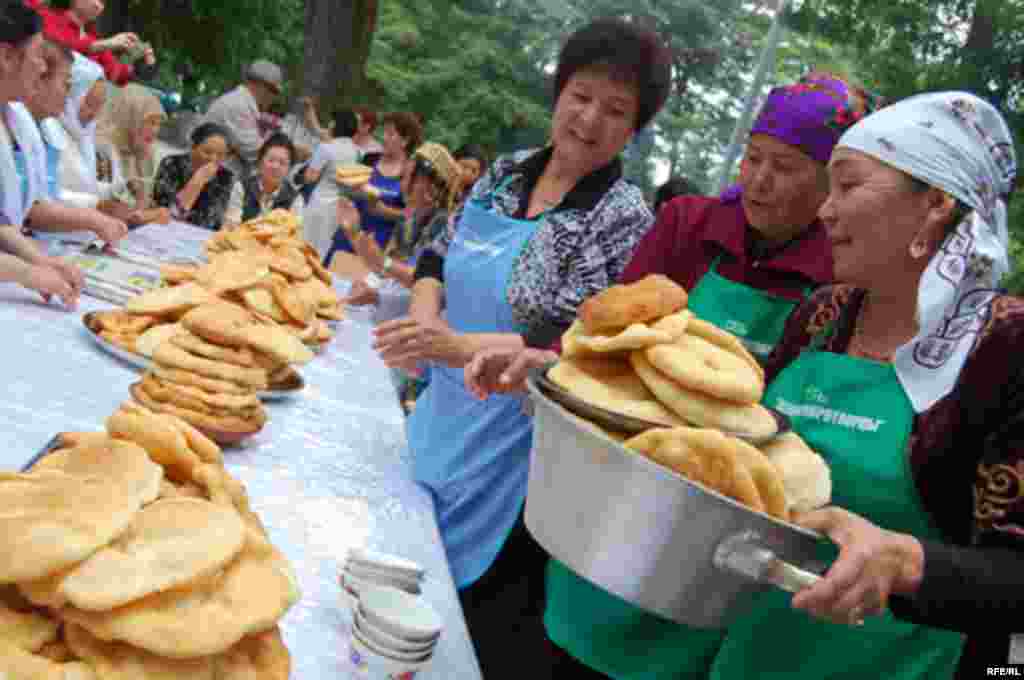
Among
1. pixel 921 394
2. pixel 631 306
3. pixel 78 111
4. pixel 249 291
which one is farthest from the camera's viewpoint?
pixel 78 111

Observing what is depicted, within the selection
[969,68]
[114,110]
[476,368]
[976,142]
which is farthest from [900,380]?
[969,68]

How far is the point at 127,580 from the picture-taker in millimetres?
985

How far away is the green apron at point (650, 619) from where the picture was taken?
2020 mm

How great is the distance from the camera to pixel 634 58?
269 cm

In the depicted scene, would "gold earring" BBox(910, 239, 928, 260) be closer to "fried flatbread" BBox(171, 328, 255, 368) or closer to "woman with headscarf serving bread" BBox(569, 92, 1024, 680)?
"woman with headscarf serving bread" BBox(569, 92, 1024, 680)

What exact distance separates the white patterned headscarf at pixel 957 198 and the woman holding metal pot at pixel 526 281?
116cm

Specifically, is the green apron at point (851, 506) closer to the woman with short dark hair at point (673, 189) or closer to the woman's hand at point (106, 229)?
the woman's hand at point (106, 229)

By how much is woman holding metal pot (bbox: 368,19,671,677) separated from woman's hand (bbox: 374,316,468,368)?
213 millimetres

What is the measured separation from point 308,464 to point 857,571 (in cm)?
151

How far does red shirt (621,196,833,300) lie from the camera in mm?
2232

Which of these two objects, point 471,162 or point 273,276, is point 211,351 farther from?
point 471,162

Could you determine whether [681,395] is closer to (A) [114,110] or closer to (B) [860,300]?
(B) [860,300]

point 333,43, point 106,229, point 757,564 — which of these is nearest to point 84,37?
point 106,229

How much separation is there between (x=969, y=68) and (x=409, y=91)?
12.4m
